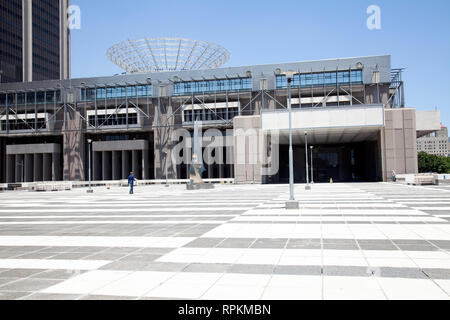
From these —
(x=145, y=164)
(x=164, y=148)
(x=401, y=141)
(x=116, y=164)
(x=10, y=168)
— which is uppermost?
(x=164, y=148)

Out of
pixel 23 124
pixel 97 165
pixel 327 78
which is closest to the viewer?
pixel 327 78

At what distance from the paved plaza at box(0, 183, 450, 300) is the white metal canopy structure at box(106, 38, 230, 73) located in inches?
2356

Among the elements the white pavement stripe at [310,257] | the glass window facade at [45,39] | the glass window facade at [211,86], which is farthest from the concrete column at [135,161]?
the glass window facade at [45,39]

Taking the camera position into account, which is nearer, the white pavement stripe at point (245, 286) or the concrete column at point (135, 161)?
the white pavement stripe at point (245, 286)

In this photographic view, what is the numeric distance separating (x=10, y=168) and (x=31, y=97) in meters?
15.0

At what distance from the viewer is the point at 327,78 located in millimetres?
60406

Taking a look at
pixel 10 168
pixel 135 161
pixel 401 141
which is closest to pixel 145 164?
pixel 135 161

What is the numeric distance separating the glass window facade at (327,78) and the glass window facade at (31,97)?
4385 cm

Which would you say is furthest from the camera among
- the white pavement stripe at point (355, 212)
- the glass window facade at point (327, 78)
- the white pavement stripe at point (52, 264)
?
the glass window facade at point (327, 78)

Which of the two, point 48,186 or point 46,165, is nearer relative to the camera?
point 48,186

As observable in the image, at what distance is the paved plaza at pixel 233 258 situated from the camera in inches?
209

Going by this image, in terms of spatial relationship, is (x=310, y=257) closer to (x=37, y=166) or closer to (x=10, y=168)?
(x=37, y=166)

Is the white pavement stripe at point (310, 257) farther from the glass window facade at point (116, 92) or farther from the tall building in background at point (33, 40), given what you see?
the tall building in background at point (33, 40)

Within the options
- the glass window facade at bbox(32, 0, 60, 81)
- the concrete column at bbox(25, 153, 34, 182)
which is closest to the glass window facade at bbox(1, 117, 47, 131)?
the concrete column at bbox(25, 153, 34, 182)
